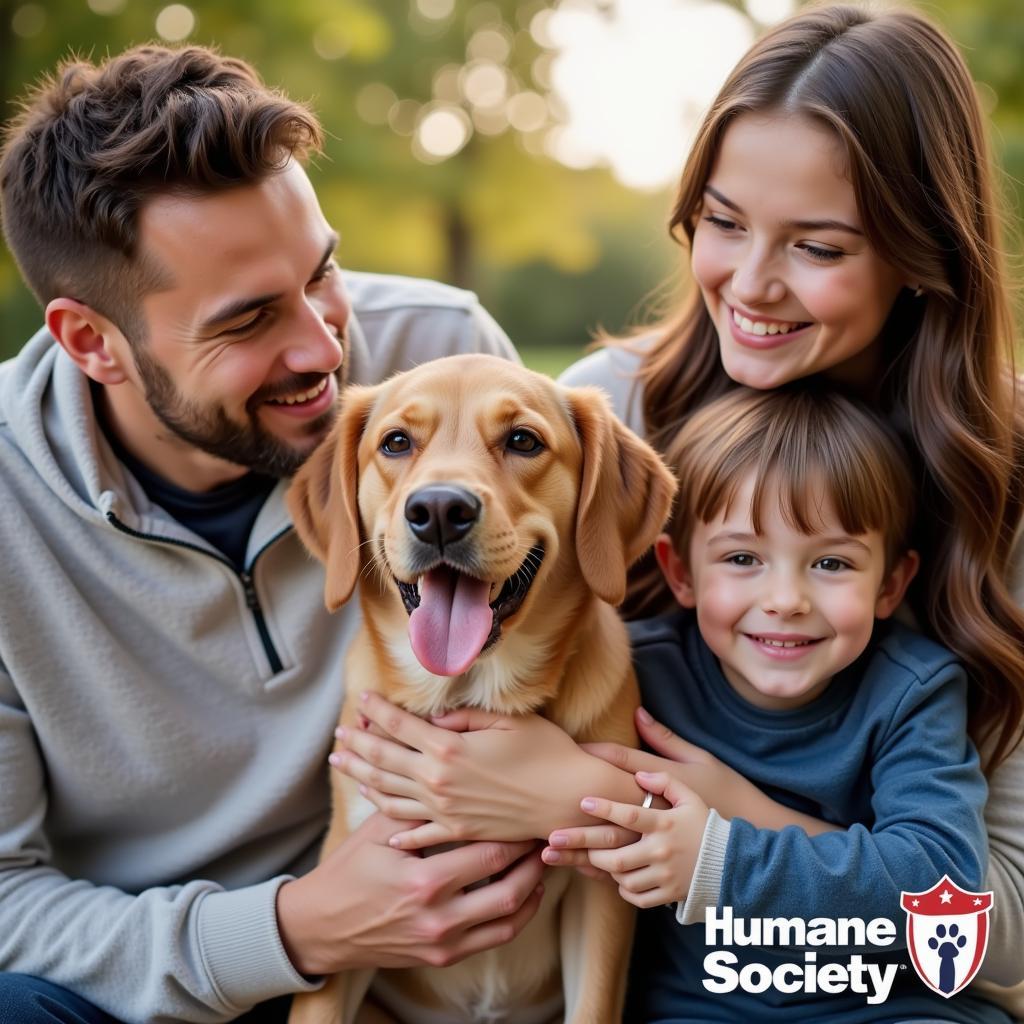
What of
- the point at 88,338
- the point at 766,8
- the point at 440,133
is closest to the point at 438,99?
the point at 440,133

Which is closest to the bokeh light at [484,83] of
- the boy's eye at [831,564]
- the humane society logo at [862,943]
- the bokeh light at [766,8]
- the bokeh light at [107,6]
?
the bokeh light at [766,8]

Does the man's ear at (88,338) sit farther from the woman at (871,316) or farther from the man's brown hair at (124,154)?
the woman at (871,316)

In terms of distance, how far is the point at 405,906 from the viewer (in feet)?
8.23

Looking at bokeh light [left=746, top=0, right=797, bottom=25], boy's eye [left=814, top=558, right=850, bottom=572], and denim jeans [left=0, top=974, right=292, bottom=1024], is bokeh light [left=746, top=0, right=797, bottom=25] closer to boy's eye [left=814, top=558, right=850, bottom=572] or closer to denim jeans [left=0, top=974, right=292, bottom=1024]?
boy's eye [left=814, top=558, right=850, bottom=572]

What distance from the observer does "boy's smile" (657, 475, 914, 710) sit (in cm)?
263

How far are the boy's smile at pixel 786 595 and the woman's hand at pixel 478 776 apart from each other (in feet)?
1.44

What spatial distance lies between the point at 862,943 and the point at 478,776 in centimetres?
87

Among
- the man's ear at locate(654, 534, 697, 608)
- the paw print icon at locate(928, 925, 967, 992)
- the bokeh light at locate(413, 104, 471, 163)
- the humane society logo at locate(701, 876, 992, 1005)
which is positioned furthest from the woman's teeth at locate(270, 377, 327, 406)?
the bokeh light at locate(413, 104, 471, 163)

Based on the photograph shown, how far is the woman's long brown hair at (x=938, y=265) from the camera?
2.67m

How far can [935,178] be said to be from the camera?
2.71 meters

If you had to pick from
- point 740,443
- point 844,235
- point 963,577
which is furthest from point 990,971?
point 844,235

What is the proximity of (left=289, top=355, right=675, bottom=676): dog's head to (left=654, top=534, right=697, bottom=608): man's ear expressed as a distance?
267 mm

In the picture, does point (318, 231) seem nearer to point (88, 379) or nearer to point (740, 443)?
point (88, 379)

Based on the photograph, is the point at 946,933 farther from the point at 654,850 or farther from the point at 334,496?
the point at 334,496
